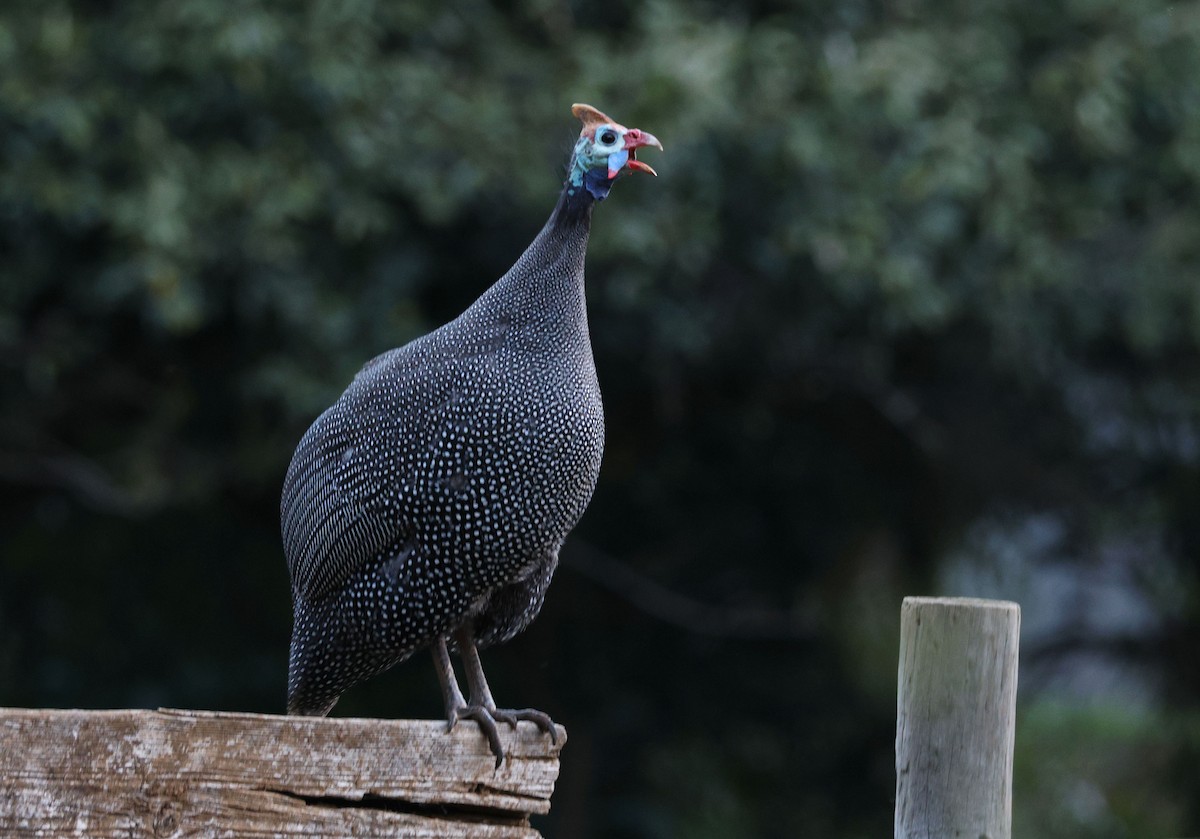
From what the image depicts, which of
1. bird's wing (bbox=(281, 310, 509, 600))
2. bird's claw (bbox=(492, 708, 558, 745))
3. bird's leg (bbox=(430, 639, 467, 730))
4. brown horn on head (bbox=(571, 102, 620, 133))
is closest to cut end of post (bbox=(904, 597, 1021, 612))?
bird's claw (bbox=(492, 708, 558, 745))

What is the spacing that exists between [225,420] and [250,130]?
137 cm

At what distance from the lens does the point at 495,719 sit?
97.9 inches

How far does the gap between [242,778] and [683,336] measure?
10.0ft

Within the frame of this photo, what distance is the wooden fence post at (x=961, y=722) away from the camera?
7.41ft

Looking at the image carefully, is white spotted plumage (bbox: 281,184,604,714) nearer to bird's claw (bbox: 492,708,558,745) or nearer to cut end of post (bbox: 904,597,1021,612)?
bird's claw (bbox: 492,708,558,745)

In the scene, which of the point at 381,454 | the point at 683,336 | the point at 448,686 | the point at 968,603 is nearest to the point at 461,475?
the point at 381,454

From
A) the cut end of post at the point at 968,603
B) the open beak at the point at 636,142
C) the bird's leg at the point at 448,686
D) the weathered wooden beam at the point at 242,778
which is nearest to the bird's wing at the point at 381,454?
the bird's leg at the point at 448,686

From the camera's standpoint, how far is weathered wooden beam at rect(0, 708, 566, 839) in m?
2.06

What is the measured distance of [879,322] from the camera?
5.14m

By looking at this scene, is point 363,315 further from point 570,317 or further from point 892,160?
point 570,317

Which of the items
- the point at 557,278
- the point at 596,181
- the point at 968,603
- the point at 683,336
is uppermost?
the point at 683,336

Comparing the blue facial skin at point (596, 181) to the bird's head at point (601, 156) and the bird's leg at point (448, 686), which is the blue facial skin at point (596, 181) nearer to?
the bird's head at point (601, 156)

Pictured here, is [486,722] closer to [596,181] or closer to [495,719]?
[495,719]

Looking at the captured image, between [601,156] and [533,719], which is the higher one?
[601,156]
